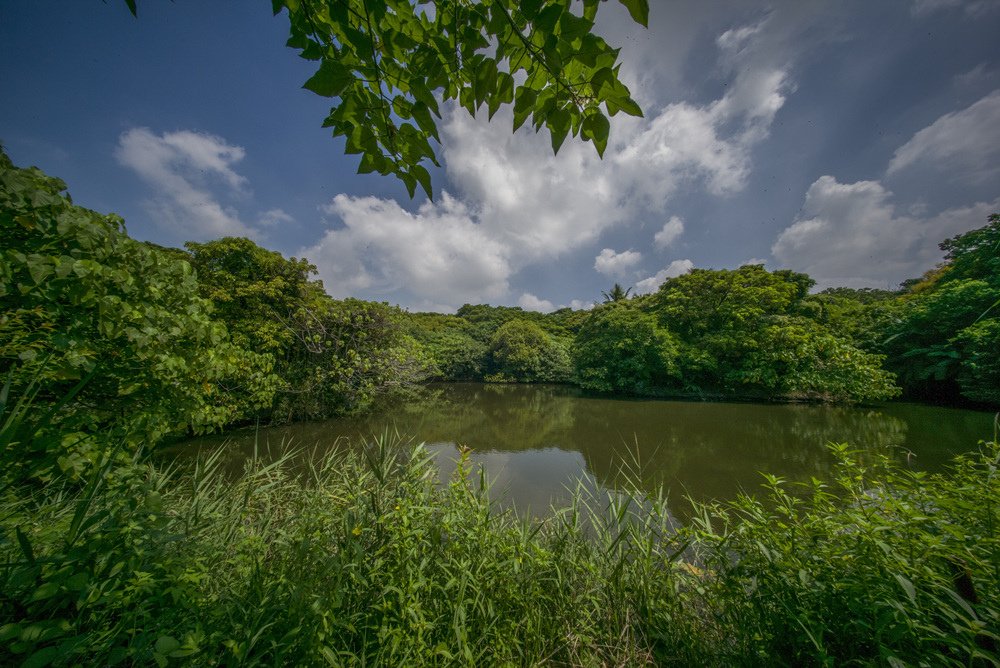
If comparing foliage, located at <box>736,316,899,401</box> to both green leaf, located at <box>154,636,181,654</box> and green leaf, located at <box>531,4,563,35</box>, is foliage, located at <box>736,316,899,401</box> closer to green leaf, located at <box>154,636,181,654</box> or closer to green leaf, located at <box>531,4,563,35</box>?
green leaf, located at <box>531,4,563,35</box>

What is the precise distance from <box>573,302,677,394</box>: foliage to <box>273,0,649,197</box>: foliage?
553 inches

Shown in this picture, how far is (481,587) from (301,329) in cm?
765

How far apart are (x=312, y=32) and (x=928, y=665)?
2.70 metres

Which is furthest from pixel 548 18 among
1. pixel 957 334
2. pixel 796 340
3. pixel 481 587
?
pixel 957 334

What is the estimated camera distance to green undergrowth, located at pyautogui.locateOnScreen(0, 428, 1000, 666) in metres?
0.90

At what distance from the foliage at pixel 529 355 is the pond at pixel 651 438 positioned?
7209mm

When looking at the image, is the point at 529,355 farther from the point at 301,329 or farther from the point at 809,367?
the point at 301,329

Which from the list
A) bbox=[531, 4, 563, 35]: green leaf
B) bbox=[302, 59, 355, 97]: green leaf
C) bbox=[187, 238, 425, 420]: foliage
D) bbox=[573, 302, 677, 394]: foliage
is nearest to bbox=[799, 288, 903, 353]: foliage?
bbox=[573, 302, 677, 394]: foliage

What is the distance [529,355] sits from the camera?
18766 mm

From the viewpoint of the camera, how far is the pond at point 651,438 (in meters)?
4.98

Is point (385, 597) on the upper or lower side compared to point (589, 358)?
lower

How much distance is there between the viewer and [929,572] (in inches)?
37.3

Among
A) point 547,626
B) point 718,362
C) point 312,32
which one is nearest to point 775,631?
point 547,626

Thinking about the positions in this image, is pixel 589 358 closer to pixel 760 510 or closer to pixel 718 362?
pixel 718 362
